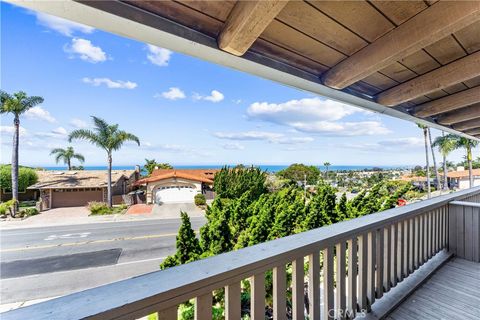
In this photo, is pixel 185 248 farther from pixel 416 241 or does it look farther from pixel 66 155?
pixel 66 155

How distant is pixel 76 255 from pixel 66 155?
17.8 metres

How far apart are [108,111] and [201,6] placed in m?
24.3

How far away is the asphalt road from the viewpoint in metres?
6.86

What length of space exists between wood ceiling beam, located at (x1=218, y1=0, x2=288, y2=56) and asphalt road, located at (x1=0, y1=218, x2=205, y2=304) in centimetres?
776

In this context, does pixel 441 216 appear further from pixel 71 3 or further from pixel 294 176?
pixel 294 176

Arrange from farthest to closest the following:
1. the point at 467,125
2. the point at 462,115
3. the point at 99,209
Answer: the point at 99,209 < the point at 467,125 < the point at 462,115

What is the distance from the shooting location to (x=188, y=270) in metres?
0.77

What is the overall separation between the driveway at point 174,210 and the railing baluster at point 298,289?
15.1m

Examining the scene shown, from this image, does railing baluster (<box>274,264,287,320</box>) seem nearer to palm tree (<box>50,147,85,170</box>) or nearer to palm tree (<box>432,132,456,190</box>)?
palm tree (<box>432,132,456,190</box>)

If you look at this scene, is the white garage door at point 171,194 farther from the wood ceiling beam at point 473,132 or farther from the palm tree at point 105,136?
the wood ceiling beam at point 473,132

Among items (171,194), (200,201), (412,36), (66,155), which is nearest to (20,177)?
(66,155)

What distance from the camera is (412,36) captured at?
1.15 metres

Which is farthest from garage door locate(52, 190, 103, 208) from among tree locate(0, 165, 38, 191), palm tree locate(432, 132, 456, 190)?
palm tree locate(432, 132, 456, 190)

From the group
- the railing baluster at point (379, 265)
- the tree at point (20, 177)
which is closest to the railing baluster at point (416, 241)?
the railing baluster at point (379, 265)
